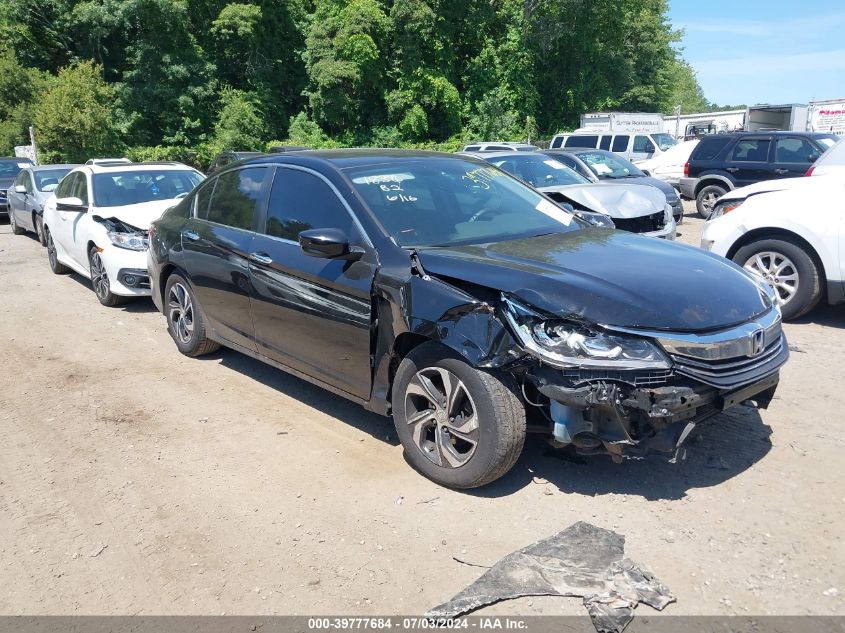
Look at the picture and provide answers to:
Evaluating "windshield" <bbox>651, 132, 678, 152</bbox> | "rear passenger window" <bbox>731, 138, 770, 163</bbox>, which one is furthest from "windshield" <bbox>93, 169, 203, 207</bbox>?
"windshield" <bbox>651, 132, 678, 152</bbox>

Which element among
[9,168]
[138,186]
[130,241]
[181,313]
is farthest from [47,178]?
[181,313]

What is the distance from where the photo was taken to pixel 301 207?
4.74m

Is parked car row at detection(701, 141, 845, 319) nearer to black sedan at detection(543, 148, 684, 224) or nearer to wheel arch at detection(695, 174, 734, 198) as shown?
black sedan at detection(543, 148, 684, 224)

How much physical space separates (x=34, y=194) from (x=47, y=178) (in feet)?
2.03

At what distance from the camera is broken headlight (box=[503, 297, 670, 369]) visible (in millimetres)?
3320

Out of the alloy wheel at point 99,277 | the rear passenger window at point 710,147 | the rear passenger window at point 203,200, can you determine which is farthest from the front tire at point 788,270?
the rear passenger window at point 710,147

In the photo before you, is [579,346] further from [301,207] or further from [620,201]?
[620,201]

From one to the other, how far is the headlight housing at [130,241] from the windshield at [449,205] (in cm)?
441

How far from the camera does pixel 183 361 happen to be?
20.9ft

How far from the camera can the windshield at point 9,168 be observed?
18922mm

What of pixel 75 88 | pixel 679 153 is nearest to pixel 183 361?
pixel 679 153

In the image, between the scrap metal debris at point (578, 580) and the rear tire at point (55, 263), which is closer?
the scrap metal debris at point (578, 580)

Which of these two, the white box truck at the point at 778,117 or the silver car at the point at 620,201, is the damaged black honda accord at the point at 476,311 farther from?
the white box truck at the point at 778,117

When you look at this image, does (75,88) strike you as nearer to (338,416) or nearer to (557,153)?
(557,153)
